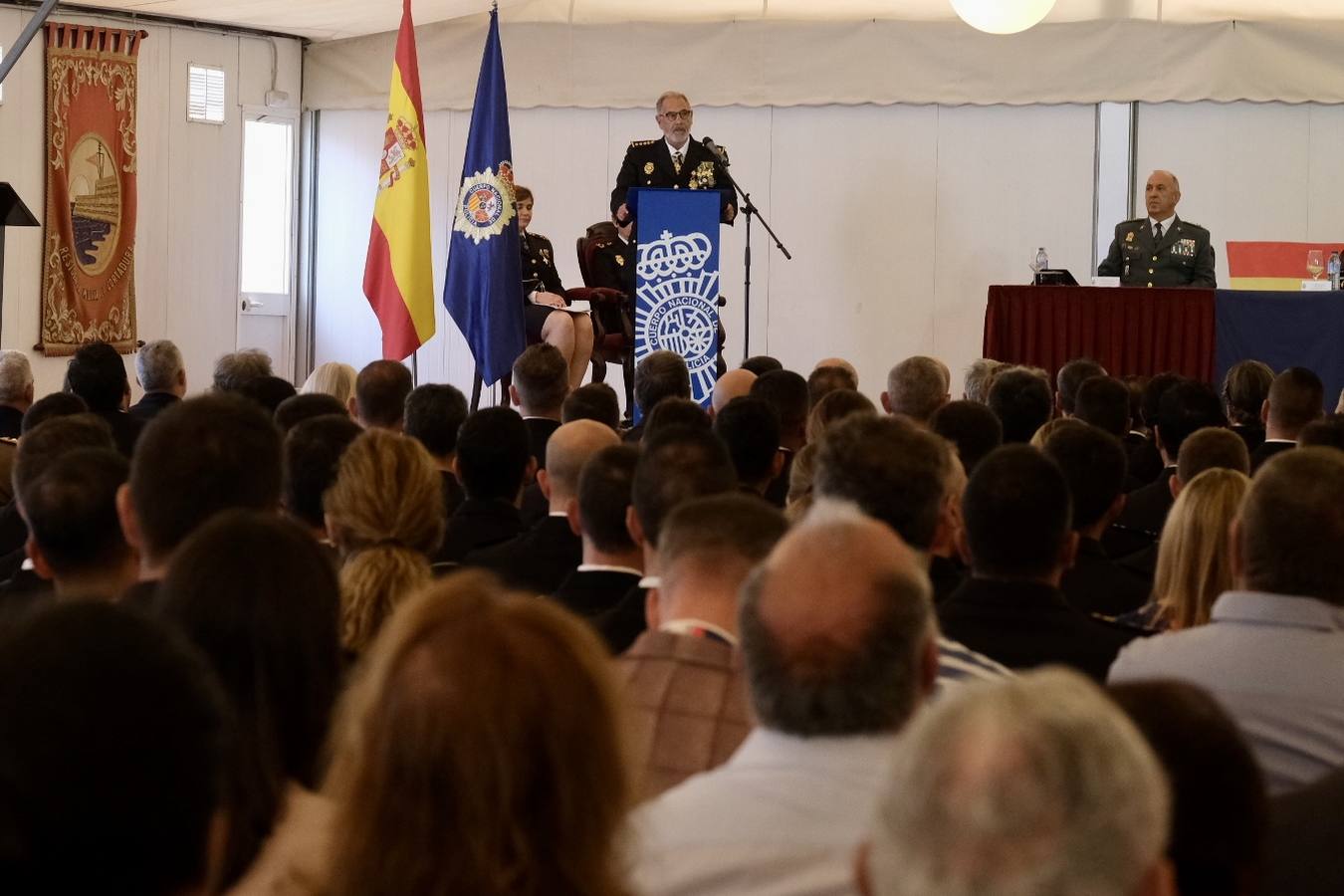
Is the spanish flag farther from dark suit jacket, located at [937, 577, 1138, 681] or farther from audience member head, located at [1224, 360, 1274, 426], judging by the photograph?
dark suit jacket, located at [937, 577, 1138, 681]

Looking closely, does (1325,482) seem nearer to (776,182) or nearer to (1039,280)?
(1039,280)

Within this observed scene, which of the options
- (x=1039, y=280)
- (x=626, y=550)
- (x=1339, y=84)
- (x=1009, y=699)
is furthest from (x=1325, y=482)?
(x=1339, y=84)

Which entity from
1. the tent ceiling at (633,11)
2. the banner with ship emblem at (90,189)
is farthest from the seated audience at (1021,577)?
the tent ceiling at (633,11)

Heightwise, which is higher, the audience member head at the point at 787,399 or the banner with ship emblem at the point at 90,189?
the banner with ship emblem at the point at 90,189

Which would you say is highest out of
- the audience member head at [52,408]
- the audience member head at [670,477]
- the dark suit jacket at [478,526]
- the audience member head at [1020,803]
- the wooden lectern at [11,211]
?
the wooden lectern at [11,211]

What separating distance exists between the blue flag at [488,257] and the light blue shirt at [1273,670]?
6804 millimetres

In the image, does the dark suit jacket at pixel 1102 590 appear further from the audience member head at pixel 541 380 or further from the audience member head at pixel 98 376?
the audience member head at pixel 98 376

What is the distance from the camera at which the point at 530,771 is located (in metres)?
1.27

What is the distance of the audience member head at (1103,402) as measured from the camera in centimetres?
556

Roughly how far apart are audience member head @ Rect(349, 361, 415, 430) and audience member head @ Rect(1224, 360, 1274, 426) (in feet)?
9.00

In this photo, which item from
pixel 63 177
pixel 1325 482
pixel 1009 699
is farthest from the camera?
pixel 63 177

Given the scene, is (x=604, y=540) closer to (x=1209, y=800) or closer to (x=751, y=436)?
(x=751, y=436)

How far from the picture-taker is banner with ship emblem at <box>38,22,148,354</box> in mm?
10664

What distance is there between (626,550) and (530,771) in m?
2.13
